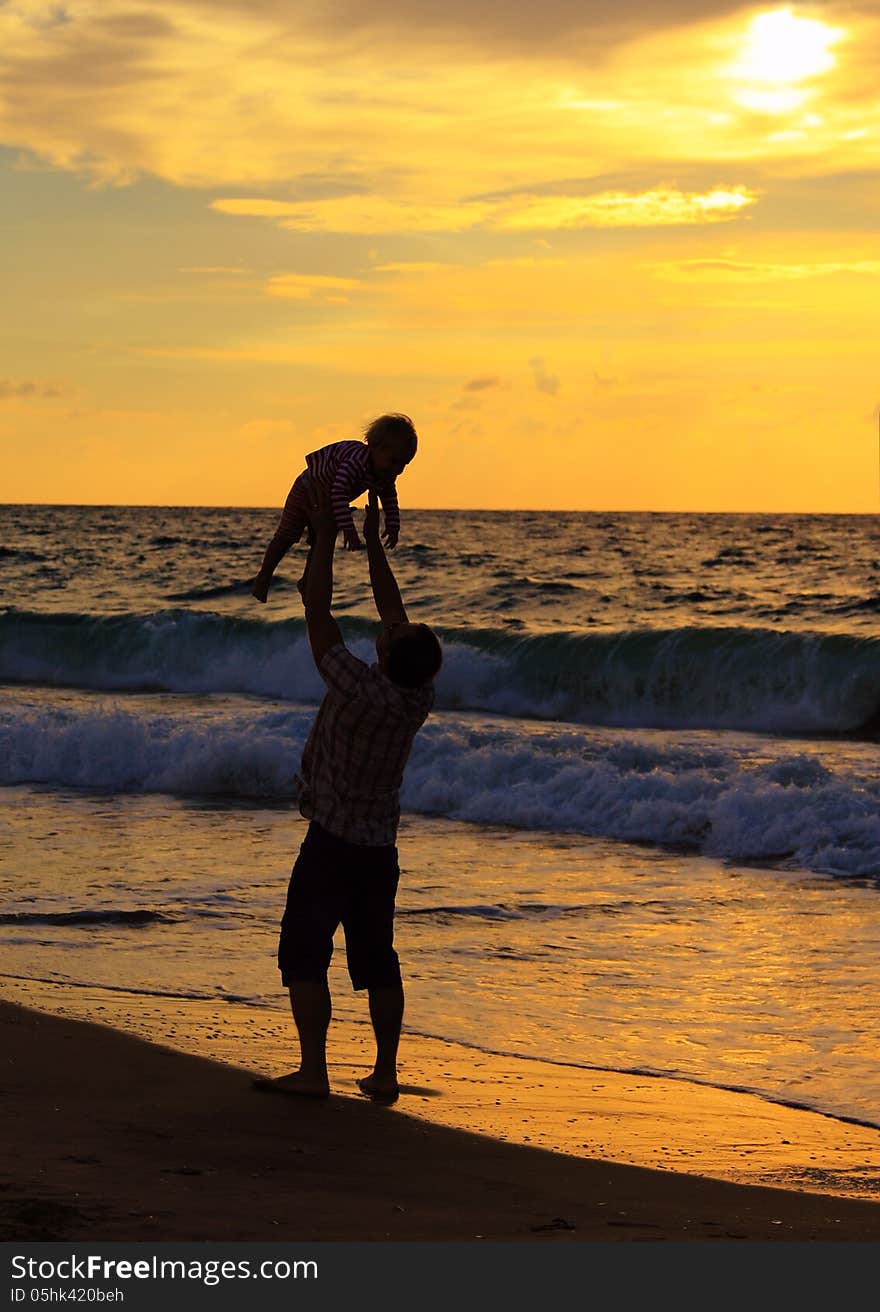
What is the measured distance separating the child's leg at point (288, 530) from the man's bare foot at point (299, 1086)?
5.56ft

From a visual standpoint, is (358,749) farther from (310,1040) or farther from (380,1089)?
(380,1089)

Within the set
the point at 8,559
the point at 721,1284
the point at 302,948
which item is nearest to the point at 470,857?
the point at 302,948

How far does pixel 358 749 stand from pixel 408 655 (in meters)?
0.37

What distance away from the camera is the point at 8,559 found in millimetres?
47375

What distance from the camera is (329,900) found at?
5.38 metres

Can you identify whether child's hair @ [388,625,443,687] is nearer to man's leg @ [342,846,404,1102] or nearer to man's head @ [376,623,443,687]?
man's head @ [376,623,443,687]

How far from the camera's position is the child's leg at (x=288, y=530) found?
488cm

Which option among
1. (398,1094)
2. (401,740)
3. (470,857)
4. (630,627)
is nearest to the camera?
(401,740)

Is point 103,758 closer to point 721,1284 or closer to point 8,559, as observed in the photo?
point 721,1284

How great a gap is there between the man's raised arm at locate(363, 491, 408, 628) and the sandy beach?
168cm

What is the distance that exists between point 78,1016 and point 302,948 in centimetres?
152

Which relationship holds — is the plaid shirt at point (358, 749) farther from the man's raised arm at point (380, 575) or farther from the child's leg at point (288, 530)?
the child's leg at point (288, 530)

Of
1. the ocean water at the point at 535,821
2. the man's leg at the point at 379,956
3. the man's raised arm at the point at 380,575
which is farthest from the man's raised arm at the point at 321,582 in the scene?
the ocean water at the point at 535,821

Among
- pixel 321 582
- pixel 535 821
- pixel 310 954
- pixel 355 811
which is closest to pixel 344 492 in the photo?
pixel 321 582
